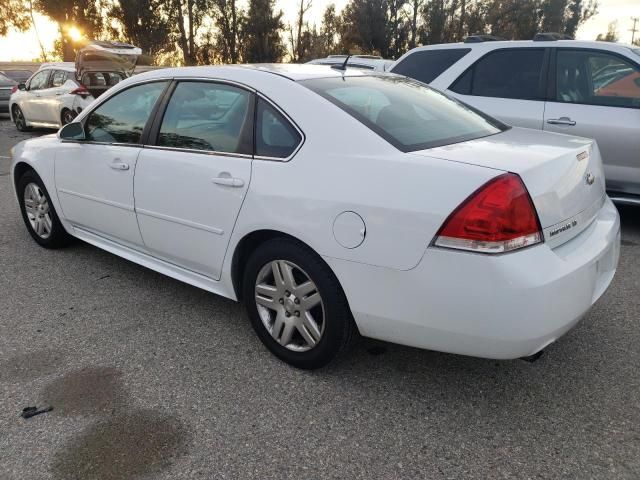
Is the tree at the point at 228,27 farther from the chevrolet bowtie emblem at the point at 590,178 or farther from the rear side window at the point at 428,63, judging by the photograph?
the chevrolet bowtie emblem at the point at 590,178

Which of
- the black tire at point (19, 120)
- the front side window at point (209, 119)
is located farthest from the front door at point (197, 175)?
the black tire at point (19, 120)

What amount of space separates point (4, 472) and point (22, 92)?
528 inches

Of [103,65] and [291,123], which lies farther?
[103,65]

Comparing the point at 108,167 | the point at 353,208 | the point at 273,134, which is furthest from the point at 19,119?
the point at 353,208

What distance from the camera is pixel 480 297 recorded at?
2.16 meters

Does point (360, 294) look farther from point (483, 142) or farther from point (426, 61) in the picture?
point (426, 61)

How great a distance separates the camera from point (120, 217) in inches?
145

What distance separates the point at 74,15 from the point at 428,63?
28385mm

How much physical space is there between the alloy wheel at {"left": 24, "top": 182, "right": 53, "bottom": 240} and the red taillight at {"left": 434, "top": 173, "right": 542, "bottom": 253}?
A: 361cm

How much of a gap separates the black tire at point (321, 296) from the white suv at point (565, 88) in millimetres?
3435

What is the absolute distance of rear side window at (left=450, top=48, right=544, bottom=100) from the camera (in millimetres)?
5340

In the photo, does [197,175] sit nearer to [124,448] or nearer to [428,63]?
[124,448]

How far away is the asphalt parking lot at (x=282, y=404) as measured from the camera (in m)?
2.21

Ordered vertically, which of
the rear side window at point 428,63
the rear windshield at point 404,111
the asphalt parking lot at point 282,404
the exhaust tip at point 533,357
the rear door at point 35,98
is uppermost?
the rear side window at point 428,63
